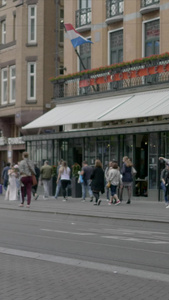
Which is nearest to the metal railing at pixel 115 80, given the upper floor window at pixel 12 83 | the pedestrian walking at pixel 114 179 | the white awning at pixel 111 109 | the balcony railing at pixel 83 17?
the white awning at pixel 111 109

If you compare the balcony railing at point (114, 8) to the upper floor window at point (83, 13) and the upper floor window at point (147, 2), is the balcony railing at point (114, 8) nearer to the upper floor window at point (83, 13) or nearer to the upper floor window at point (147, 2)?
the upper floor window at point (147, 2)

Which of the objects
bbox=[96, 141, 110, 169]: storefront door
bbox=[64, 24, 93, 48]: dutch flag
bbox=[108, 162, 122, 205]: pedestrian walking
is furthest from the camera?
bbox=[64, 24, 93, 48]: dutch flag

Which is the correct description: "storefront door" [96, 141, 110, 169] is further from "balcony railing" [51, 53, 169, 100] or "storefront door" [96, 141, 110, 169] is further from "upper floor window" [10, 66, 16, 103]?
"upper floor window" [10, 66, 16, 103]

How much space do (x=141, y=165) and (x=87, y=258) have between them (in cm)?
2013

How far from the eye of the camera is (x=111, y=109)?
31094mm

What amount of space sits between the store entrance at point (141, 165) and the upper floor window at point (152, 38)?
3.95 meters

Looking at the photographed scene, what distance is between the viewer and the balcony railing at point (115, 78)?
2991 cm

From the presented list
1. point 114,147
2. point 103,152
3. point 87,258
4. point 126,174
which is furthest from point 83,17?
point 87,258

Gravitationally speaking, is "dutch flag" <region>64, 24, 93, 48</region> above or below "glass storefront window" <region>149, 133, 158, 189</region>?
above

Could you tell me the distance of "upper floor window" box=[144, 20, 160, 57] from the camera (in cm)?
3111

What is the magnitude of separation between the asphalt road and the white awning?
421 inches

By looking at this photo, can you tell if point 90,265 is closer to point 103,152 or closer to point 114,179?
point 114,179

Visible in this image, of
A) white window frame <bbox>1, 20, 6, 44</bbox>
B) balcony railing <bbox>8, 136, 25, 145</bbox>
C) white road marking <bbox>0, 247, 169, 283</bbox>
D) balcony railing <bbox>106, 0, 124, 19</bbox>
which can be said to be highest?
white window frame <bbox>1, 20, 6, 44</bbox>

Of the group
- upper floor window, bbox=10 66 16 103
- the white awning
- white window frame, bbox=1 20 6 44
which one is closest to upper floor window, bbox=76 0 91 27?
the white awning
